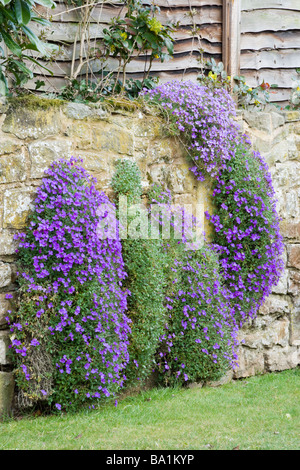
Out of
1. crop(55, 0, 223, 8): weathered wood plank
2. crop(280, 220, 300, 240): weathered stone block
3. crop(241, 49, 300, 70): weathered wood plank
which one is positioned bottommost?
crop(280, 220, 300, 240): weathered stone block

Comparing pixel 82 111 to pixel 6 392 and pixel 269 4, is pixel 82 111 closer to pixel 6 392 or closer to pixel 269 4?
pixel 6 392

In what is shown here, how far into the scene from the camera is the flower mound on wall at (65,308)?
3.58 metres

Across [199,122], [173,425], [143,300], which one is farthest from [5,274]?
[199,122]

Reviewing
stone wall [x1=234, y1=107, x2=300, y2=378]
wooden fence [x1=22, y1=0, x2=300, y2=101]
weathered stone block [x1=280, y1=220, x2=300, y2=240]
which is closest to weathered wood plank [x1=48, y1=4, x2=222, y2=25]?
wooden fence [x1=22, y1=0, x2=300, y2=101]

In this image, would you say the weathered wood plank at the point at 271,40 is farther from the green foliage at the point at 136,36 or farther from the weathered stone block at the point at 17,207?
the weathered stone block at the point at 17,207

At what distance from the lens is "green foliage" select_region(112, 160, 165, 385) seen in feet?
13.2

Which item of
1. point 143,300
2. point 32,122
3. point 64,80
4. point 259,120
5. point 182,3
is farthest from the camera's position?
point 182,3

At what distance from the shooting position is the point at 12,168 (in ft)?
12.1

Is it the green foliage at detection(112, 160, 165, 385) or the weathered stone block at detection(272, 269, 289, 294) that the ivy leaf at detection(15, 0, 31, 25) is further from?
the weathered stone block at detection(272, 269, 289, 294)

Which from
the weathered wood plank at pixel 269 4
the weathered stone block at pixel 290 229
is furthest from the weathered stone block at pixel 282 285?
the weathered wood plank at pixel 269 4

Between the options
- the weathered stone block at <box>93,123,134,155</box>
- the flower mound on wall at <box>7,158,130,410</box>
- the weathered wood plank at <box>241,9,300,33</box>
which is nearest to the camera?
the flower mound on wall at <box>7,158,130,410</box>

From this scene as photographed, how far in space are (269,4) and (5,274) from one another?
4268 millimetres

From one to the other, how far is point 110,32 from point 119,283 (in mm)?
2318

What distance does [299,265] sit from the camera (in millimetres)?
5559
